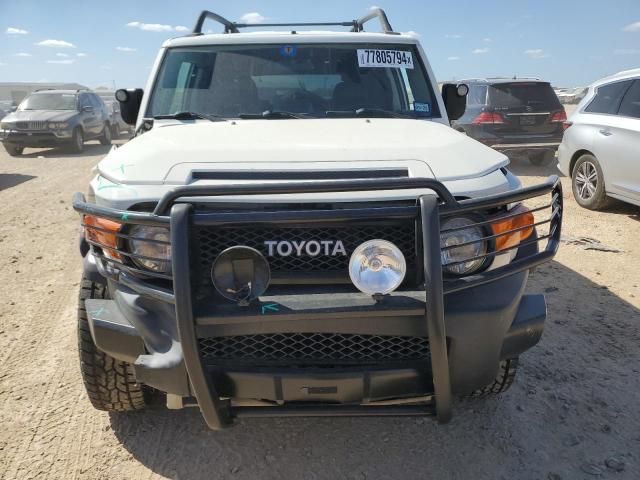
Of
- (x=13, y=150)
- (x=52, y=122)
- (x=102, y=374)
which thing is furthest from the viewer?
(x=13, y=150)

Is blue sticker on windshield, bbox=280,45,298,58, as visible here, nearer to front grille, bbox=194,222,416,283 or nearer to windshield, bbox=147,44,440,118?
windshield, bbox=147,44,440,118

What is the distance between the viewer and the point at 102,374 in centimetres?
253

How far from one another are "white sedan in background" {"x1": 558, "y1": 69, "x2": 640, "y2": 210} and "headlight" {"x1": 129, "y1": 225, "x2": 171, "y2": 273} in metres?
5.60

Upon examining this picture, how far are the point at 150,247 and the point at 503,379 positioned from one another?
1.81 m

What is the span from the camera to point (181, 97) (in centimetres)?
351

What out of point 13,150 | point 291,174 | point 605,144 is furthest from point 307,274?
point 13,150

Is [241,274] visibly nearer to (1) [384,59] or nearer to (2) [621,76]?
(1) [384,59]

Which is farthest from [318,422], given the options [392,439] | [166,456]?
[166,456]

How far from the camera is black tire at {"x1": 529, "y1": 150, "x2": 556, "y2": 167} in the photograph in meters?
10.6

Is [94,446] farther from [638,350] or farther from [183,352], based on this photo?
[638,350]

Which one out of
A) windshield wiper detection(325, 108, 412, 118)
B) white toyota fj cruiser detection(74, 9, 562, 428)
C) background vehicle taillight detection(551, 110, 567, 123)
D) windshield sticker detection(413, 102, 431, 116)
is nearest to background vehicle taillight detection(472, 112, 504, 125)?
background vehicle taillight detection(551, 110, 567, 123)

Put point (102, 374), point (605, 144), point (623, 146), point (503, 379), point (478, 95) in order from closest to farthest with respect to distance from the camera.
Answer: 1. point (102, 374)
2. point (503, 379)
3. point (623, 146)
4. point (605, 144)
5. point (478, 95)

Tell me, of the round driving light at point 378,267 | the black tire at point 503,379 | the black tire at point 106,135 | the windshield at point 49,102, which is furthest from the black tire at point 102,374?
the black tire at point 106,135

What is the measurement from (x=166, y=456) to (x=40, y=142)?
1297 centimetres
